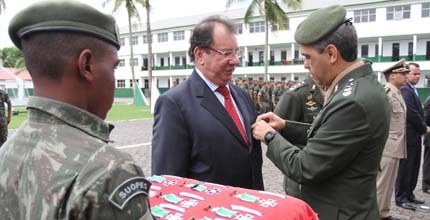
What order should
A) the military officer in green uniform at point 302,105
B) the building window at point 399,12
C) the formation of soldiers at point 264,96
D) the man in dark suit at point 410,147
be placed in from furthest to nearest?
the building window at point 399,12 → the formation of soldiers at point 264,96 → the man in dark suit at point 410,147 → the military officer in green uniform at point 302,105

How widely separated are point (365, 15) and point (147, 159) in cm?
3581

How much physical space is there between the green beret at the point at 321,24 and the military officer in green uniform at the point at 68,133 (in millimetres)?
1220

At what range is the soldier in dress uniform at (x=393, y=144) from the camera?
16.5ft

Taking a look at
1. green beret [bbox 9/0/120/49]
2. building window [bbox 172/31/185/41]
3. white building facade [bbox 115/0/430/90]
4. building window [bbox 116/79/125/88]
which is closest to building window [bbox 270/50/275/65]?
white building facade [bbox 115/0/430/90]

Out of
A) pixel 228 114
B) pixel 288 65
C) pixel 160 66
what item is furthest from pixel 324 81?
pixel 160 66

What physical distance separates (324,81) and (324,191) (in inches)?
24.3

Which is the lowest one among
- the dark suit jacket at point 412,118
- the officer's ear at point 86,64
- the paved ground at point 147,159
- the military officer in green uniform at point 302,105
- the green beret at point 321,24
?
the paved ground at point 147,159

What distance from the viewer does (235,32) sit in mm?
2541

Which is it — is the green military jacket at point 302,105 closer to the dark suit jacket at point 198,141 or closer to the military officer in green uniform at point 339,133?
the dark suit jacket at point 198,141

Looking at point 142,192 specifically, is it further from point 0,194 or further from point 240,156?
point 240,156

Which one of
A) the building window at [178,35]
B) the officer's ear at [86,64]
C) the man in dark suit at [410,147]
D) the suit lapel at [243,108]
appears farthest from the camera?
the building window at [178,35]

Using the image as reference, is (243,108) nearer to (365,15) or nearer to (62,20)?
(62,20)

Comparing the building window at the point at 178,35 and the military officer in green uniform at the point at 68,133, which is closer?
the military officer in green uniform at the point at 68,133

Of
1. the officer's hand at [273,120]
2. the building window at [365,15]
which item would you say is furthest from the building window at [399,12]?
the officer's hand at [273,120]
